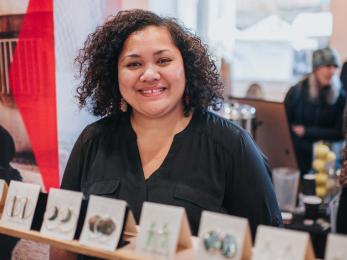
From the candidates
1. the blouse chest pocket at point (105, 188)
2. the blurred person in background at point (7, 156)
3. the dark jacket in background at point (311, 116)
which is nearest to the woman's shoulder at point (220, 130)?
the blouse chest pocket at point (105, 188)

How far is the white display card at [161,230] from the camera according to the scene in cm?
70

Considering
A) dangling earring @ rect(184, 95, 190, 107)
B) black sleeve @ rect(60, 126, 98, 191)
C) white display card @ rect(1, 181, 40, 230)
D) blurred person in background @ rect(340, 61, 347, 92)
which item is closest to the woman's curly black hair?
dangling earring @ rect(184, 95, 190, 107)

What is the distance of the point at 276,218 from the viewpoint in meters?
1.14

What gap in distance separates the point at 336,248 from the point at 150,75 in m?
0.57

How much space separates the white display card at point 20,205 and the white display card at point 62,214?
4 cm

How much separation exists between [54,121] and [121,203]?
87 centimetres

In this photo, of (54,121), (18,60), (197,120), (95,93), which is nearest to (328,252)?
(197,120)

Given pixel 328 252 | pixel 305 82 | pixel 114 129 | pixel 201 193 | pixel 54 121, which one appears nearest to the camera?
pixel 328 252

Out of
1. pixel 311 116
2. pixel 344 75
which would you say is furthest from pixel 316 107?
pixel 344 75

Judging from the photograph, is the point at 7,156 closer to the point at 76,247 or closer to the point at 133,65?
the point at 133,65

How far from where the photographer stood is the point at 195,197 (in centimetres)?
106

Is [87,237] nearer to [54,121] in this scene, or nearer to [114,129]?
[114,129]

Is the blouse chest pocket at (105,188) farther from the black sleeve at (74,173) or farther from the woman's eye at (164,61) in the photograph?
the woman's eye at (164,61)

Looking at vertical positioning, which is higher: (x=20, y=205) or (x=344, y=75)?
(x=344, y=75)
